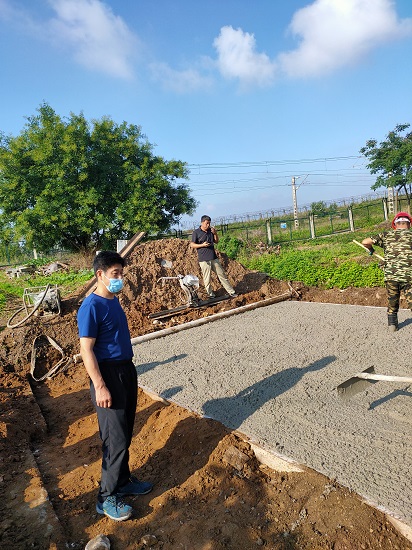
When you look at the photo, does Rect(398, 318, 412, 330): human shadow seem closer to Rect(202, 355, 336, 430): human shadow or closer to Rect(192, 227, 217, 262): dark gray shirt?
Rect(202, 355, 336, 430): human shadow

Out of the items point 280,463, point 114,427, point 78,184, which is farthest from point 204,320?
point 78,184

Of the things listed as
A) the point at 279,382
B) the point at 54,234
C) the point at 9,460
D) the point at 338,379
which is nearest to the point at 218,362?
the point at 279,382

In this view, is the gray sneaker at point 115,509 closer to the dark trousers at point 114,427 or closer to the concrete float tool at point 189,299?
the dark trousers at point 114,427

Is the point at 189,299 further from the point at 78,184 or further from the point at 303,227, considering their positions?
the point at 303,227

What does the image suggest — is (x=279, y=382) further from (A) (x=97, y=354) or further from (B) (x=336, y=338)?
(A) (x=97, y=354)

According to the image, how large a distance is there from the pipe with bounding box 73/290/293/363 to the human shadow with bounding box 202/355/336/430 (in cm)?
238

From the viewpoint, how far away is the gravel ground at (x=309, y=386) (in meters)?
2.84

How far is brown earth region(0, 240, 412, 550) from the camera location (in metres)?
2.34

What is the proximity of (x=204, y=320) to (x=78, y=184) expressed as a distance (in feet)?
39.4

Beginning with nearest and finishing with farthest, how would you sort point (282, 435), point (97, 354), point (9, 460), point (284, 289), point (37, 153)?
1. point (97, 354)
2. point (282, 435)
3. point (9, 460)
4. point (284, 289)
5. point (37, 153)

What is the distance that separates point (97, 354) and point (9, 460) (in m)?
1.69

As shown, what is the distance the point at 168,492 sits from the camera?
9.38 ft

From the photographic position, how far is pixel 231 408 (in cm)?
388

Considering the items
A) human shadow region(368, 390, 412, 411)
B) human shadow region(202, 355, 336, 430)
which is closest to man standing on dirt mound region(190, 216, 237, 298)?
human shadow region(202, 355, 336, 430)
